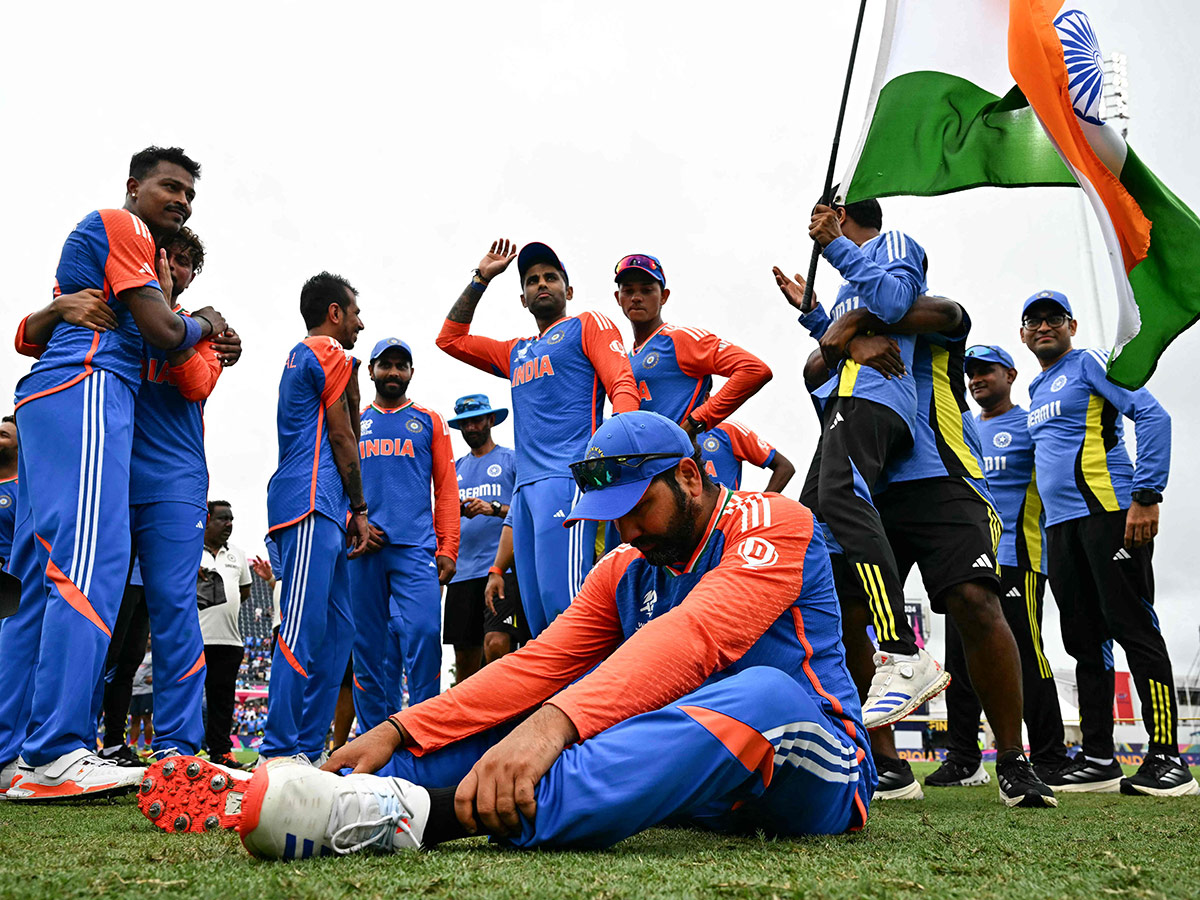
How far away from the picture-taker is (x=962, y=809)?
3.68 metres

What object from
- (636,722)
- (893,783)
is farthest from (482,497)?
(636,722)

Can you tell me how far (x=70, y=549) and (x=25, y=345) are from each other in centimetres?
101

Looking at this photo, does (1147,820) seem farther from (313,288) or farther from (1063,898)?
(313,288)

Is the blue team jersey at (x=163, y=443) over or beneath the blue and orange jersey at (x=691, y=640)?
over

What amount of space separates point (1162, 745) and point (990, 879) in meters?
3.81

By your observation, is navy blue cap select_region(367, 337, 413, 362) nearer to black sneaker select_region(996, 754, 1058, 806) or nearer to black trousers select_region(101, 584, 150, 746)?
black trousers select_region(101, 584, 150, 746)

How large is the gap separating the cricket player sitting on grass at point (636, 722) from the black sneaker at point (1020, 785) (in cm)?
140

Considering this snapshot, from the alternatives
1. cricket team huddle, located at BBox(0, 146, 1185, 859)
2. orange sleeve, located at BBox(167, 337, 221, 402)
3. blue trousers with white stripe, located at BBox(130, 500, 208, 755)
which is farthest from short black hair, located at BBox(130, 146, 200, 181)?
blue trousers with white stripe, located at BBox(130, 500, 208, 755)

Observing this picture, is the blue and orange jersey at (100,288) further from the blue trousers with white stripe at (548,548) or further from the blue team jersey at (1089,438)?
the blue team jersey at (1089,438)

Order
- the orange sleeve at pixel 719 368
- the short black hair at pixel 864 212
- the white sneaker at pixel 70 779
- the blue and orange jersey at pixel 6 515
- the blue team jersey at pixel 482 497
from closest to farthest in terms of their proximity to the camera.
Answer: the white sneaker at pixel 70 779
the short black hair at pixel 864 212
the orange sleeve at pixel 719 368
the blue and orange jersey at pixel 6 515
the blue team jersey at pixel 482 497

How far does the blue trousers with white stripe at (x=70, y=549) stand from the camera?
3.35 m

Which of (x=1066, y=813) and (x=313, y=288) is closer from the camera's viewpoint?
(x=1066, y=813)

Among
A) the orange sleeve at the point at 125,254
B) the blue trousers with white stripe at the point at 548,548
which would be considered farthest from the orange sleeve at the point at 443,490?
the orange sleeve at the point at 125,254

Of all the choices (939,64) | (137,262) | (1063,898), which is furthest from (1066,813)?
(137,262)
